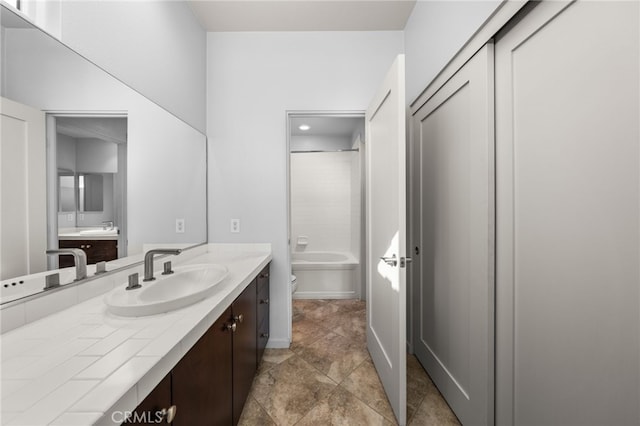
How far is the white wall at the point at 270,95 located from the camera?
83.4 inches

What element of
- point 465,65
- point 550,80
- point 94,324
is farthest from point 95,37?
point 550,80

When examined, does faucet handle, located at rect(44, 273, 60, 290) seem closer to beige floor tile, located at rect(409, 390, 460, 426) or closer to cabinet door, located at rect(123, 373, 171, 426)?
cabinet door, located at rect(123, 373, 171, 426)

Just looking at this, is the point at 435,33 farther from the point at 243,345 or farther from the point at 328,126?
the point at 328,126

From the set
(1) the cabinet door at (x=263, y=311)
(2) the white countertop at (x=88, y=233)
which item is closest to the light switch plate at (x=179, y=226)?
(2) the white countertop at (x=88, y=233)

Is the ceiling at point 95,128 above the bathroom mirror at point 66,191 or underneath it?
above

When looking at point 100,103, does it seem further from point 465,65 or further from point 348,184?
point 348,184

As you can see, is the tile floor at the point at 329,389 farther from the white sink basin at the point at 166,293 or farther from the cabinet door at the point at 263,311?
the white sink basin at the point at 166,293

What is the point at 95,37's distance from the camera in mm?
1146

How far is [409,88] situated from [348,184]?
2.05m

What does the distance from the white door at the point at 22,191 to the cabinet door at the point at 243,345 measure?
733 mm

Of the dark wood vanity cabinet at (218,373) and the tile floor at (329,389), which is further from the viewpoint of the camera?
the tile floor at (329,389)

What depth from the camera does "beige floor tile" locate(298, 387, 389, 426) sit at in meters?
1.37

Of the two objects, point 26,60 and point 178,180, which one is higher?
point 26,60

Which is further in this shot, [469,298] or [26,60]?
[469,298]
